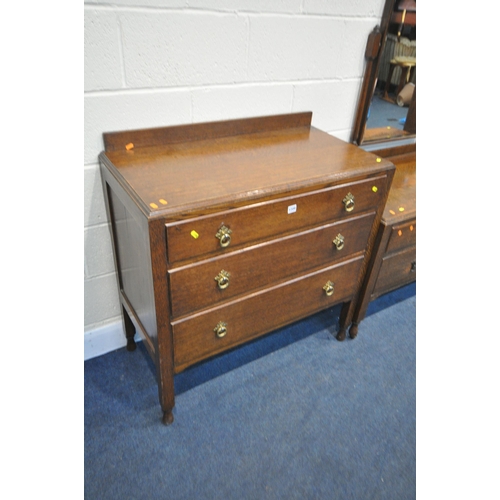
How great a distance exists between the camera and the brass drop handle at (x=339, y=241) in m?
1.48

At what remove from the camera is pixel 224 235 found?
116 cm

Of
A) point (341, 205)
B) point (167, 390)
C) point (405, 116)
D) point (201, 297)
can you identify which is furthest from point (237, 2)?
point (167, 390)

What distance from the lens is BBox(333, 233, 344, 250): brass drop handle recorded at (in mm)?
1483

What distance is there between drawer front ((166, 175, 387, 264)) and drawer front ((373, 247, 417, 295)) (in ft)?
1.38

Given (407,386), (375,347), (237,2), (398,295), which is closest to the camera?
(237,2)

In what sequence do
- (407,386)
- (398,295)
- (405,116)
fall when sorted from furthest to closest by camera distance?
1. (398,295)
2. (405,116)
3. (407,386)

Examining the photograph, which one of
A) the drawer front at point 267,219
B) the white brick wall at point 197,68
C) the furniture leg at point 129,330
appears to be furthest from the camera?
the furniture leg at point 129,330

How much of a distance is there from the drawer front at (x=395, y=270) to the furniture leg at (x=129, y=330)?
3.91ft

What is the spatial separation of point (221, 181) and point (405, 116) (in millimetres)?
1405

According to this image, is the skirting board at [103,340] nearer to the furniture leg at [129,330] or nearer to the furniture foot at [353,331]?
the furniture leg at [129,330]

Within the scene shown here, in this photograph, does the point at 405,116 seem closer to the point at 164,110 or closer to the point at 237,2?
the point at 237,2

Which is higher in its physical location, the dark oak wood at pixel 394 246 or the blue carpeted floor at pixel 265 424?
the dark oak wood at pixel 394 246

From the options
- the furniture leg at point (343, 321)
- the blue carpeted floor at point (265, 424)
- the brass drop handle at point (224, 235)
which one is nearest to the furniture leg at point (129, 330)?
the blue carpeted floor at point (265, 424)

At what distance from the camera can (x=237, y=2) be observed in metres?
1.35
